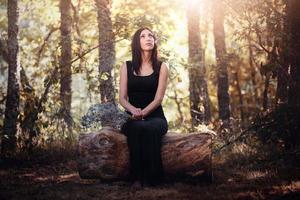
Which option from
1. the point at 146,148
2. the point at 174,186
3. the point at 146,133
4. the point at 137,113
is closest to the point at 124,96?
the point at 137,113

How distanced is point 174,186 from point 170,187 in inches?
2.9

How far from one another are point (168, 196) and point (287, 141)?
3.12 m

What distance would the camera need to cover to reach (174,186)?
20.2ft

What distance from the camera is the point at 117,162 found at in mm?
6562

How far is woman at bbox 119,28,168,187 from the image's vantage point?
20.7ft

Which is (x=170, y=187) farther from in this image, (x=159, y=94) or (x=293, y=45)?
(x=293, y=45)

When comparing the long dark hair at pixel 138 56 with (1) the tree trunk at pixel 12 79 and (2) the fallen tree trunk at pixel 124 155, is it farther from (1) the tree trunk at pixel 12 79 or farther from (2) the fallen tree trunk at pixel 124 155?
(1) the tree trunk at pixel 12 79

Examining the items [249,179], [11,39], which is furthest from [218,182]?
[11,39]

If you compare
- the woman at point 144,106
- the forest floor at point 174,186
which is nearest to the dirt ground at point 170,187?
the forest floor at point 174,186

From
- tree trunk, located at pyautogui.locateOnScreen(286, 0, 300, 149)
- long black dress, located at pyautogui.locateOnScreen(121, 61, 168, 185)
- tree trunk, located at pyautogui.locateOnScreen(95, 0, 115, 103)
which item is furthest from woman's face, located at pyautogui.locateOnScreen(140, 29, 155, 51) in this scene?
tree trunk, located at pyautogui.locateOnScreen(286, 0, 300, 149)

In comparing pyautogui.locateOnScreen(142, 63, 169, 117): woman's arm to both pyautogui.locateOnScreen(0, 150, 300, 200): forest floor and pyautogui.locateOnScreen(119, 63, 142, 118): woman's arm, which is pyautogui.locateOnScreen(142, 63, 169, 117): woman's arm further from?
pyautogui.locateOnScreen(0, 150, 300, 200): forest floor

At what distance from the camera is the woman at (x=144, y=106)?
6309mm

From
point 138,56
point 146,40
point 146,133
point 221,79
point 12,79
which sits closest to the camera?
point 146,133

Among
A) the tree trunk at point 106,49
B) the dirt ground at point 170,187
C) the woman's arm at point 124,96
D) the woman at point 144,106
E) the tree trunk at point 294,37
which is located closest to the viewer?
the dirt ground at point 170,187
